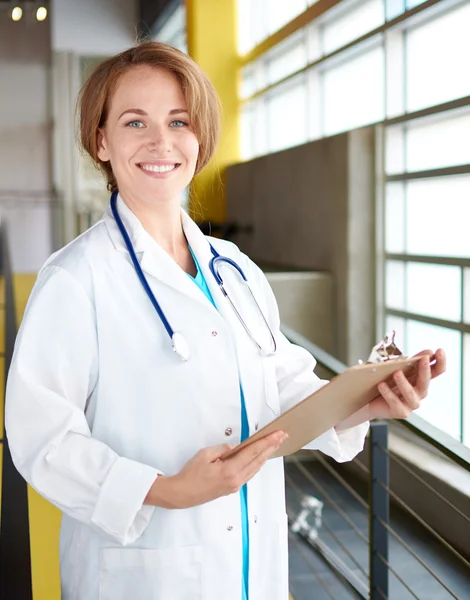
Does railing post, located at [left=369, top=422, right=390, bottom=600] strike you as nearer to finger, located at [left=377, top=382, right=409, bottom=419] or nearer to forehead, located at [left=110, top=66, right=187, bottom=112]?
finger, located at [left=377, top=382, right=409, bottom=419]

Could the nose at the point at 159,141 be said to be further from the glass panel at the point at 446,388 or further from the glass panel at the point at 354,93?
the glass panel at the point at 354,93

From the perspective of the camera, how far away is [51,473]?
43.9 inches

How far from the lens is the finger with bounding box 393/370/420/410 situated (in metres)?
1.24

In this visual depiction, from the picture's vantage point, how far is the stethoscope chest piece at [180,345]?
3.95ft

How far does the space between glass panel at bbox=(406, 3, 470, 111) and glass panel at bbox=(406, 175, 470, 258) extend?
56cm

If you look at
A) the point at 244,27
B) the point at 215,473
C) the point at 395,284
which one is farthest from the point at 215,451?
the point at 244,27

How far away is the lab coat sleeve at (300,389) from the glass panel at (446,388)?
11.7ft

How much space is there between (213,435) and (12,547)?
394 mm

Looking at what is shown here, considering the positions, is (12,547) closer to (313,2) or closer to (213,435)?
(213,435)

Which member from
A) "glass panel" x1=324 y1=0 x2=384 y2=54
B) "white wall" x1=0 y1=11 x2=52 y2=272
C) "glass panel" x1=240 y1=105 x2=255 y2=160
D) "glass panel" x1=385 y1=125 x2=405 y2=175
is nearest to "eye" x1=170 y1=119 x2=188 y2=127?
"glass panel" x1=385 y1=125 x2=405 y2=175

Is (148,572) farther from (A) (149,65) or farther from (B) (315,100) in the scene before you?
(B) (315,100)

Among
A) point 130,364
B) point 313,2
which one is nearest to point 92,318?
point 130,364

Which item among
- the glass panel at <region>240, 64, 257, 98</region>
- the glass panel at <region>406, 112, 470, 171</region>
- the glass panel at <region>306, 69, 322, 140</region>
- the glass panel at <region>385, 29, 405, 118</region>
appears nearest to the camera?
the glass panel at <region>406, 112, 470, 171</region>

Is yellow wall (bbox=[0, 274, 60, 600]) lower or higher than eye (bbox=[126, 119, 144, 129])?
lower
